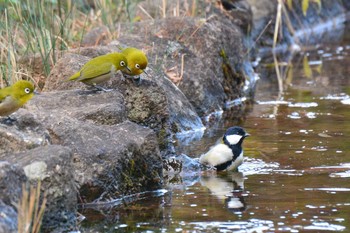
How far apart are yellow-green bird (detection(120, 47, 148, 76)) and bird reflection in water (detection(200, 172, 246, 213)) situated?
1214 mm

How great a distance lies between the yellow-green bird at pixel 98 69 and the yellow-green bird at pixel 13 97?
1.14 meters

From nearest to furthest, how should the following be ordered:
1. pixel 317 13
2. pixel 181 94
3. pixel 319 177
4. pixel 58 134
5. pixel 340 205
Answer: pixel 340 205 → pixel 58 134 → pixel 319 177 → pixel 181 94 → pixel 317 13

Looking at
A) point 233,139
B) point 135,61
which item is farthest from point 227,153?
point 135,61

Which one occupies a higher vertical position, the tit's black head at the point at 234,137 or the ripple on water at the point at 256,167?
the tit's black head at the point at 234,137

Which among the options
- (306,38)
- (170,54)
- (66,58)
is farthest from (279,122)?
(306,38)

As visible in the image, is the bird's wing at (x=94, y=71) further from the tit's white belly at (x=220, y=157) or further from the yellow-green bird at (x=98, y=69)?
the tit's white belly at (x=220, y=157)

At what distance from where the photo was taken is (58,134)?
677 centimetres

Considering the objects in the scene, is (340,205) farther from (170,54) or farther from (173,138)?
(170,54)

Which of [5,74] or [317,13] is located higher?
[5,74]

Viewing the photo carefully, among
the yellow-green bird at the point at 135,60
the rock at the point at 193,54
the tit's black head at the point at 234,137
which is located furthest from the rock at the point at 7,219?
the rock at the point at 193,54

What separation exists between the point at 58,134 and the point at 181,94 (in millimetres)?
3728

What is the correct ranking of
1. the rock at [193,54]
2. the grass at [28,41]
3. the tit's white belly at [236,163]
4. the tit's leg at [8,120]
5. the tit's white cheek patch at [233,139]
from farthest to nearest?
the rock at [193,54] < the grass at [28,41] < the tit's white cheek patch at [233,139] < the tit's white belly at [236,163] < the tit's leg at [8,120]

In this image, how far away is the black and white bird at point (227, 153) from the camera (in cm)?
796

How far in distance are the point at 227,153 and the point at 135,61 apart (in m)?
1.21
